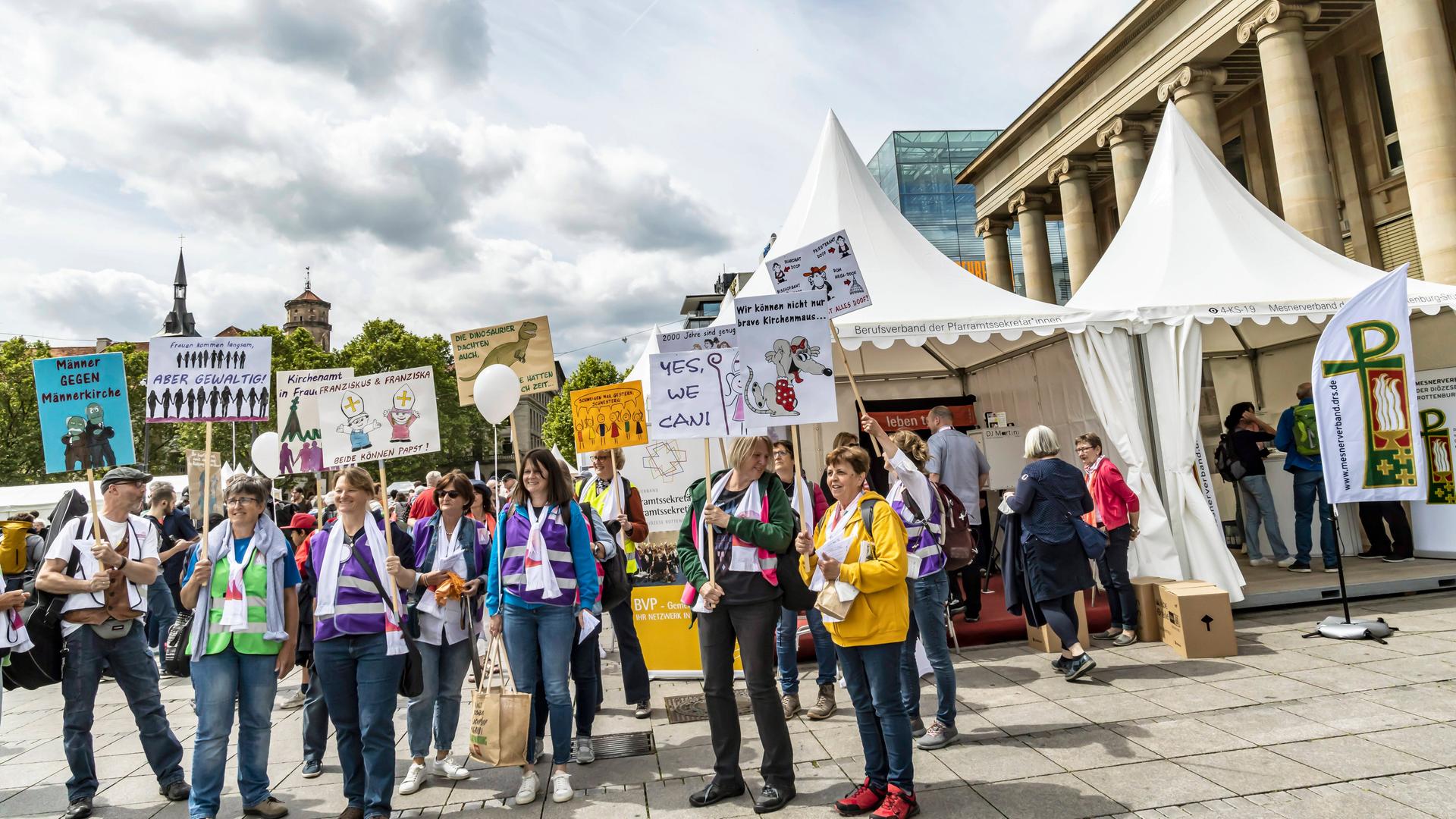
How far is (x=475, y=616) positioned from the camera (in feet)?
16.6

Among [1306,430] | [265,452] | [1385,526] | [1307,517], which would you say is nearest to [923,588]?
[1306,430]

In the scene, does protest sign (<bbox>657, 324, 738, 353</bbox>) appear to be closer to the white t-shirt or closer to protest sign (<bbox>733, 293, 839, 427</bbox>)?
protest sign (<bbox>733, 293, 839, 427</bbox>)

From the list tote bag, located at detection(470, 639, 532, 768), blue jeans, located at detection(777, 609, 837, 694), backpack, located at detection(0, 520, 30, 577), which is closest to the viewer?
tote bag, located at detection(470, 639, 532, 768)

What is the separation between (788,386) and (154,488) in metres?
7.24

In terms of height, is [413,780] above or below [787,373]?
below

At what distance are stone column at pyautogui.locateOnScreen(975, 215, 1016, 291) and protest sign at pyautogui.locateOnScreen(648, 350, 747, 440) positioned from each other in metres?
27.2

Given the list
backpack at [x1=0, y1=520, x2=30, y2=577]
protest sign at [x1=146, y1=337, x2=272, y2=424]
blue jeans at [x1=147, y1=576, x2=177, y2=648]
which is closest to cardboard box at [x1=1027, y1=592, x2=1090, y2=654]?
protest sign at [x1=146, y1=337, x2=272, y2=424]

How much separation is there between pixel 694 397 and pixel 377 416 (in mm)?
2119

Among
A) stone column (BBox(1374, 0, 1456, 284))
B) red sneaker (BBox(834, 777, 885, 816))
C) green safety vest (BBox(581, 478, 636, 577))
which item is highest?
stone column (BBox(1374, 0, 1456, 284))

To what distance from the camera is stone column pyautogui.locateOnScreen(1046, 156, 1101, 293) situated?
25078 millimetres

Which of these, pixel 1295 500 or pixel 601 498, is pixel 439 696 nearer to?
pixel 601 498

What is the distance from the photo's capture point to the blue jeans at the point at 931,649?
4738 millimetres

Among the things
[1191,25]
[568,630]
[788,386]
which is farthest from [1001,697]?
[1191,25]

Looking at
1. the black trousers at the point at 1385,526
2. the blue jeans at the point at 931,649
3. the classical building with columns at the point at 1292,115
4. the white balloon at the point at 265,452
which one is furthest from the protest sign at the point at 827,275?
the classical building with columns at the point at 1292,115
